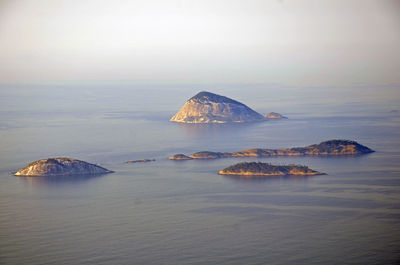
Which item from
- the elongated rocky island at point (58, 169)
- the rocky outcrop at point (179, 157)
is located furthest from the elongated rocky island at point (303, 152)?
the elongated rocky island at point (58, 169)

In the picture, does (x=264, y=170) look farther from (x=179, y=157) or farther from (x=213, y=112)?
(x=213, y=112)

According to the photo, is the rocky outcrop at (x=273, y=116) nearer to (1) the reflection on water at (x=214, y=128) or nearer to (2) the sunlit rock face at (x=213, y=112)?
(2) the sunlit rock face at (x=213, y=112)

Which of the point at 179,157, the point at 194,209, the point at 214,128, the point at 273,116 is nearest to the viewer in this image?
the point at 194,209

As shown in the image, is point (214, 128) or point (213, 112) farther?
point (213, 112)

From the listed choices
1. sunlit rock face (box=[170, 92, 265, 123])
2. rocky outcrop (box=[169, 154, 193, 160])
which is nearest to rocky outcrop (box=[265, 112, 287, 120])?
sunlit rock face (box=[170, 92, 265, 123])

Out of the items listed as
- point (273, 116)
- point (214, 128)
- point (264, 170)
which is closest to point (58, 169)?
point (264, 170)

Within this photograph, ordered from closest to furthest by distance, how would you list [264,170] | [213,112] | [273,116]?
1. [264,170]
2. [213,112]
3. [273,116]

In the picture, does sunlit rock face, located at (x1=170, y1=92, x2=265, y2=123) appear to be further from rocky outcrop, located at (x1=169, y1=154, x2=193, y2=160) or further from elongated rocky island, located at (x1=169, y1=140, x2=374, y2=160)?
rocky outcrop, located at (x1=169, y1=154, x2=193, y2=160)
